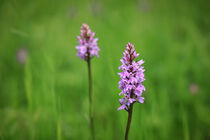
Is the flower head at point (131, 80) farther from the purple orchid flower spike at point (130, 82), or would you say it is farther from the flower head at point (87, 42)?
the flower head at point (87, 42)

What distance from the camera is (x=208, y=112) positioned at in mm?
3439

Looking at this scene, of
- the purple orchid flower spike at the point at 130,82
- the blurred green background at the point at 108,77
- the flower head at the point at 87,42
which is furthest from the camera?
the blurred green background at the point at 108,77

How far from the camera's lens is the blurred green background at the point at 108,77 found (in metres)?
2.96

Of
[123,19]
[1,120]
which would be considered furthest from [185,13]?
[1,120]

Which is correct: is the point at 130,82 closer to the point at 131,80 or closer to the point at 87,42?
the point at 131,80

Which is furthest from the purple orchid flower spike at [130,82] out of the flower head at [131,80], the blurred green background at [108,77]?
the blurred green background at [108,77]

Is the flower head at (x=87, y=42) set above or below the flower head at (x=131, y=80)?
above

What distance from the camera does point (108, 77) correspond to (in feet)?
13.6

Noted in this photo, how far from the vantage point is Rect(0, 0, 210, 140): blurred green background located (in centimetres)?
296

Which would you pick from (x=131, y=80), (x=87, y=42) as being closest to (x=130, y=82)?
(x=131, y=80)

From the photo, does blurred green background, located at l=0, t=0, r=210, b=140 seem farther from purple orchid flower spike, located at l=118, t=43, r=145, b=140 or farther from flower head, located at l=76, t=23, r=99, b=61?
purple orchid flower spike, located at l=118, t=43, r=145, b=140

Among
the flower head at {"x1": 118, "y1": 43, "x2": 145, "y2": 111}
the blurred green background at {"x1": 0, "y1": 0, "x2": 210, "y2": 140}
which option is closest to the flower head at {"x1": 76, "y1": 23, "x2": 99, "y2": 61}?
the blurred green background at {"x1": 0, "y1": 0, "x2": 210, "y2": 140}

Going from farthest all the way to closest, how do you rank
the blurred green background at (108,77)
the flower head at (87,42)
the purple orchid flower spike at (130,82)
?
the blurred green background at (108,77)
the flower head at (87,42)
the purple orchid flower spike at (130,82)

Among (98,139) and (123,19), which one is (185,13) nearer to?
(123,19)
